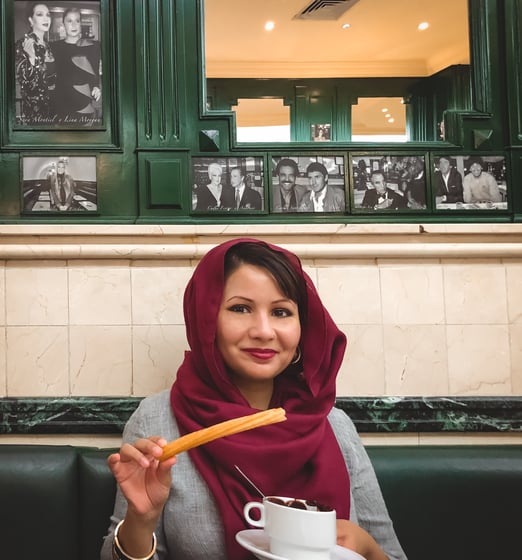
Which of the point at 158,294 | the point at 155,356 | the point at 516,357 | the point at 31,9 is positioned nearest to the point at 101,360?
the point at 155,356

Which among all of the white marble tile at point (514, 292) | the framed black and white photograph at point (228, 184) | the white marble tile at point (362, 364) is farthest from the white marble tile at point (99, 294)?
the white marble tile at point (514, 292)

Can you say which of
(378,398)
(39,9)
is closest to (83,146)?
(39,9)

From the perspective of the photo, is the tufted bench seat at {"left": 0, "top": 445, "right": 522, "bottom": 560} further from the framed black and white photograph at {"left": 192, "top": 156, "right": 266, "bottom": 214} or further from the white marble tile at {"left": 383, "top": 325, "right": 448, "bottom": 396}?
the framed black and white photograph at {"left": 192, "top": 156, "right": 266, "bottom": 214}

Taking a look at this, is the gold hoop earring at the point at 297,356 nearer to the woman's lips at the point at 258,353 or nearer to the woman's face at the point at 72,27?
the woman's lips at the point at 258,353

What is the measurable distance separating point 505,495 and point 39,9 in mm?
2012

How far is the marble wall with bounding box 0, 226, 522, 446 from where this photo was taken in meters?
1.62

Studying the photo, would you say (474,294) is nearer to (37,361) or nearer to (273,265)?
(273,265)

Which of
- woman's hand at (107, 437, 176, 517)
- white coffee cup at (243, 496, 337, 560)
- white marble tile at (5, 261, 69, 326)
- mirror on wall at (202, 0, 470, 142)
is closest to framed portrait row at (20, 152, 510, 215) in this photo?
mirror on wall at (202, 0, 470, 142)

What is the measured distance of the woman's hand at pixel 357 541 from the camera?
98 centimetres

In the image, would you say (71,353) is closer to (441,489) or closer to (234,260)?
(234,260)

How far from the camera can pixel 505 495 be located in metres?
1.34

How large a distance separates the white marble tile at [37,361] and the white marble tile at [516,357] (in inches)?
55.7

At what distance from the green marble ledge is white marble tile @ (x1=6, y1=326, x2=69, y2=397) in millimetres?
41

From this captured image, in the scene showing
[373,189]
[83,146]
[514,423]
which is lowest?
[514,423]
